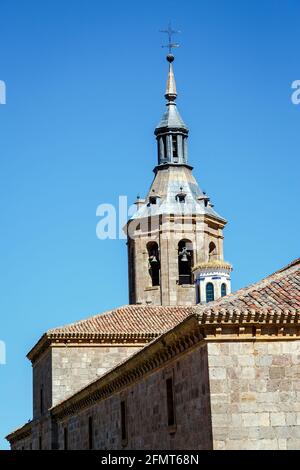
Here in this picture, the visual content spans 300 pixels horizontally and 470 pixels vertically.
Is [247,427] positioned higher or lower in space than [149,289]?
lower

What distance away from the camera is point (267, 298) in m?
18.9

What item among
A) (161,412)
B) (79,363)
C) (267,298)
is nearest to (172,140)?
(79,363)

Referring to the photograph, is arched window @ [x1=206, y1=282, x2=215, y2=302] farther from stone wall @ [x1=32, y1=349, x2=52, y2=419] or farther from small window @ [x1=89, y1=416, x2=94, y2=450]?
small window @ [x1=89, y1=416, x2=94, y2=450]

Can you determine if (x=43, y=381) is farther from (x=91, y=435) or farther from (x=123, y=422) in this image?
(x=123, y=422)

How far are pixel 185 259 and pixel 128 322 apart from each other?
542 inches

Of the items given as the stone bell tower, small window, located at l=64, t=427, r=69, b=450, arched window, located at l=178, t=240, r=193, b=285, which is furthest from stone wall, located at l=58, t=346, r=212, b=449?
arched window, located at l=178, t=240, r=193, b=285

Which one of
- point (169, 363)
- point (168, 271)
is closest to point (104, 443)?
point (169, 363)

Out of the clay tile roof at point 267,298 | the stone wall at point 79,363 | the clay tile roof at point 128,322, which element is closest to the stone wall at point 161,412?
the clay tile roof at point 267,298

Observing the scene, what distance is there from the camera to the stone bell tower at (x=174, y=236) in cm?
4834

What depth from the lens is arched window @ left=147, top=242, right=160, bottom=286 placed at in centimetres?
4959

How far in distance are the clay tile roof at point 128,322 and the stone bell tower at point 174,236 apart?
9.54m
